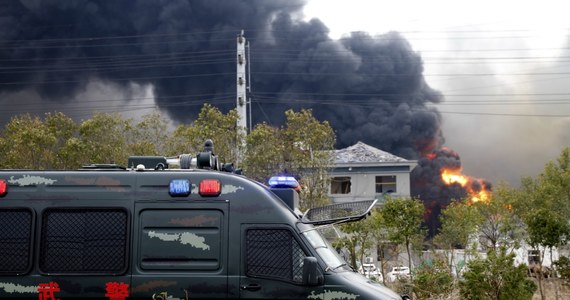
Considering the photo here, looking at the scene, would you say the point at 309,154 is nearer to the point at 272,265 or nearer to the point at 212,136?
the point at 212,136

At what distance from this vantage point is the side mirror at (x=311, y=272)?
7238 millimetres

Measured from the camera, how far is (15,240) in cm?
791

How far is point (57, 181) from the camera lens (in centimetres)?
793

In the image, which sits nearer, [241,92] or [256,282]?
[256,282]

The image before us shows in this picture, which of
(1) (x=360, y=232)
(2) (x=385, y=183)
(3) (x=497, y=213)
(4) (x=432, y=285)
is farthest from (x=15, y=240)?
(2) (x=385, y=183)

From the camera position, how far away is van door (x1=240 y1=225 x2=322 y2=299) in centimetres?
751

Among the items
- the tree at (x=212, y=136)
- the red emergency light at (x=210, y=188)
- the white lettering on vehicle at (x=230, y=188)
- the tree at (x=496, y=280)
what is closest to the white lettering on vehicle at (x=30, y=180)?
the red emergency light at (x=210, y=188)

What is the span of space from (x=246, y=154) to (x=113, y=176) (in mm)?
21873

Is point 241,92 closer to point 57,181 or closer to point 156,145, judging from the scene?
point 156,145

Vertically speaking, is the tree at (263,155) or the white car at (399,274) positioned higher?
the tree at (263,155)

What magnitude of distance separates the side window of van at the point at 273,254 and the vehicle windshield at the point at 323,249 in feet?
0.64

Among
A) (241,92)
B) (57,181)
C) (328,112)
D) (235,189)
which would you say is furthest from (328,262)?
(328,112)

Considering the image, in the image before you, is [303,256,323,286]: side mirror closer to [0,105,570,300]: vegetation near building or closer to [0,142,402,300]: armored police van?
[0,142,402,300]: armored police van

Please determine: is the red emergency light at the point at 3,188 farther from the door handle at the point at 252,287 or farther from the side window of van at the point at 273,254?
the door handle at the point at 252,287
